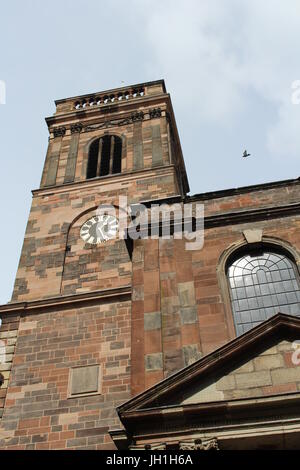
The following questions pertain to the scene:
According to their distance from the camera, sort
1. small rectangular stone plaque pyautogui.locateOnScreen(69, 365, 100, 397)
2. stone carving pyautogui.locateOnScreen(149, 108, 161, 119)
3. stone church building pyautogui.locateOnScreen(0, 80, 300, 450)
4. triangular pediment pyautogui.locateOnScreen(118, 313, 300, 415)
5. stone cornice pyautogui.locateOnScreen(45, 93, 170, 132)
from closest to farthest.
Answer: stone church building pyautogui.locateOnScreen(0, 80, 300, 450), triangular pediment pyautogui.locateOnScreen(118, 313, 300, 415), small rectangular stone plaque pyautogui.locateOnScreen(69, 365, 100, 397), stone carving pyautogui.locateOnScreen(149, 108, 161, 119), stone cornice pyautogui.locateOnScreen(45, 93, 170, 132)

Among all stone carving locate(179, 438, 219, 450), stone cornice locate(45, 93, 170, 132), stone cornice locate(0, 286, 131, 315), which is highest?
stone cornice locate(45, 93, 170, 132)

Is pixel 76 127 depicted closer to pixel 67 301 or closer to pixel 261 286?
pixel 67 301


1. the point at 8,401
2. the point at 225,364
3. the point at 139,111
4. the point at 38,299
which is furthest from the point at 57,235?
the point at 225,364

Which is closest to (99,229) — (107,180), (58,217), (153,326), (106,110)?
(58,217)

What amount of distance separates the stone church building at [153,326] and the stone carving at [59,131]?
178 inches

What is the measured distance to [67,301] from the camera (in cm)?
1581

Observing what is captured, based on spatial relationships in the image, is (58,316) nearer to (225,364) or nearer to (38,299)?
(38,299)

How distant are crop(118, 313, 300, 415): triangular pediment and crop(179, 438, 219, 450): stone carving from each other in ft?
2.02

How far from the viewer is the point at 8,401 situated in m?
13.7

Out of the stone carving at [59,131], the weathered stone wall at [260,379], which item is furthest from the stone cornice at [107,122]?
the weathered stone wall at [260,379]

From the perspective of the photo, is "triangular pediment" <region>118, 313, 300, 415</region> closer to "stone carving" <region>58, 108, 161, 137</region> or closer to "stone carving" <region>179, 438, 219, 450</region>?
"stone carving" <region>179, 438, 219, 450</region>

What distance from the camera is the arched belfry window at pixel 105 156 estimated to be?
2206cm

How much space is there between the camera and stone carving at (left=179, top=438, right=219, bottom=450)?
8648mm

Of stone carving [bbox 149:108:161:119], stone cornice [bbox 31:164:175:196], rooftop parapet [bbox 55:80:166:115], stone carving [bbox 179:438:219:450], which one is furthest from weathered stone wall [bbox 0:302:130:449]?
rooftop parapet [bbox 55:80:166:115]
